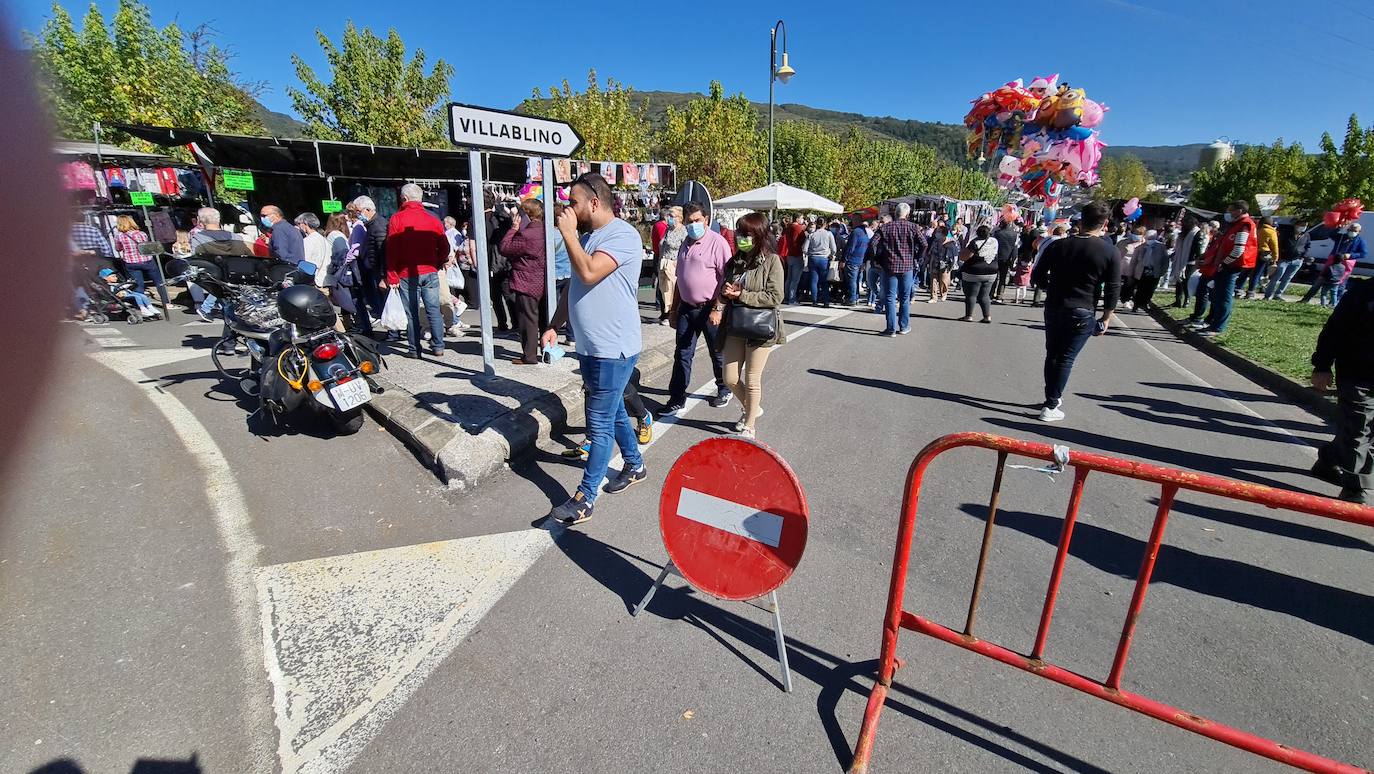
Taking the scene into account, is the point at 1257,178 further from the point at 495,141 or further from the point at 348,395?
the point at 348,395

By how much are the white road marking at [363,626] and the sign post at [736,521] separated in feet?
3.38

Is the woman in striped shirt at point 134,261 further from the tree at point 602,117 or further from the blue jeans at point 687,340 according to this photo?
the tree at point 602,117

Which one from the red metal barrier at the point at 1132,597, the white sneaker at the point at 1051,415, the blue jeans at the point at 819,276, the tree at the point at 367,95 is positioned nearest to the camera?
the red metal barrier at the point at 1132,597

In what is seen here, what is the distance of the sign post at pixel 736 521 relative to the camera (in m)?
2.58

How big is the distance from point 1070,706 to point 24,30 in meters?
3.32

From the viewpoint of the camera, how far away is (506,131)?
5.44 m

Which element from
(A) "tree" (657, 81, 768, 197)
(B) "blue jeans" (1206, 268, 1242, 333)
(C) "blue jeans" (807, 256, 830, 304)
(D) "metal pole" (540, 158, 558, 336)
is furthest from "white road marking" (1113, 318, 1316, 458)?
(A) "tree" (657, 81, 768, 197)

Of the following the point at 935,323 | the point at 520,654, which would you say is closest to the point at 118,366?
the point at 520,654

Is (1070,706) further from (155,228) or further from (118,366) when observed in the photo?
(155,228)

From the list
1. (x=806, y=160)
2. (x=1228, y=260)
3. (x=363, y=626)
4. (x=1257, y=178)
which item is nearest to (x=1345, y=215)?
(x=1228, y=260)

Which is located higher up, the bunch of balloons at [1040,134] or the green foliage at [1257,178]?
the green foliage at [1257,178]

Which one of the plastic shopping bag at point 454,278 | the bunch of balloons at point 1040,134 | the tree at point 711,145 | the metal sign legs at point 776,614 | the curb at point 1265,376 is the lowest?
the metal sign legs at point 776,614

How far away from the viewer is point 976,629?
2.92 m

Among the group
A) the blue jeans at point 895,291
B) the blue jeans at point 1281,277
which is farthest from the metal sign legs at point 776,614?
the blue jeans at point 1281,277
